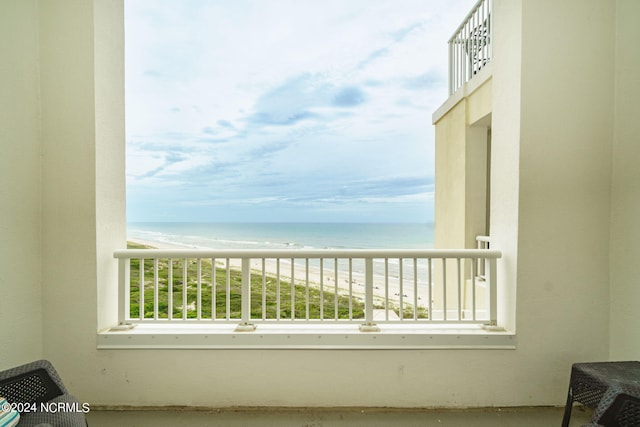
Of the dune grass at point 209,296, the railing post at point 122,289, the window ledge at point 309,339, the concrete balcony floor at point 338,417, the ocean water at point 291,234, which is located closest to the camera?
the concrete balcony floor at point 338,417

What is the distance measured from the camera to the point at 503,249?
2184mm

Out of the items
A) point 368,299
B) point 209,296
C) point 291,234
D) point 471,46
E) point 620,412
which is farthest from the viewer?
point 291,234

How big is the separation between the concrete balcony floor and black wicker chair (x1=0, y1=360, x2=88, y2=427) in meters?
0.67

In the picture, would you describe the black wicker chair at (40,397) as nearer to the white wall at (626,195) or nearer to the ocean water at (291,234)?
the white wall at (626,195)

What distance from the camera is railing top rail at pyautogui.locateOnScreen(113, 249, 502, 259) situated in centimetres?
212

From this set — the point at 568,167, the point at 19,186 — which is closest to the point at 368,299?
the point at 568,167

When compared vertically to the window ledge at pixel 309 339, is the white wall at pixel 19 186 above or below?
above

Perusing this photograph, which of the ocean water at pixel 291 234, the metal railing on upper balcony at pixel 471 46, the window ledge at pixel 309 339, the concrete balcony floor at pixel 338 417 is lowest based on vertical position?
the ocean water at pixel 291 234

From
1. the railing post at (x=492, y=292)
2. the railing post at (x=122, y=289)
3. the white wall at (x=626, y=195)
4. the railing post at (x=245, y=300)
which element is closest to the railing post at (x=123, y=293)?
the railing post at (x=122, y=289)

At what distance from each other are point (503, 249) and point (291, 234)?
2147cm

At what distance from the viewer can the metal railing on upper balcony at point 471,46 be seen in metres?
3.75

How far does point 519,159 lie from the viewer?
6.70 feet

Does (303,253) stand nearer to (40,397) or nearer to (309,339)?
(309,339)

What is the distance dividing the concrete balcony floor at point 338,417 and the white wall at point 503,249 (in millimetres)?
62
